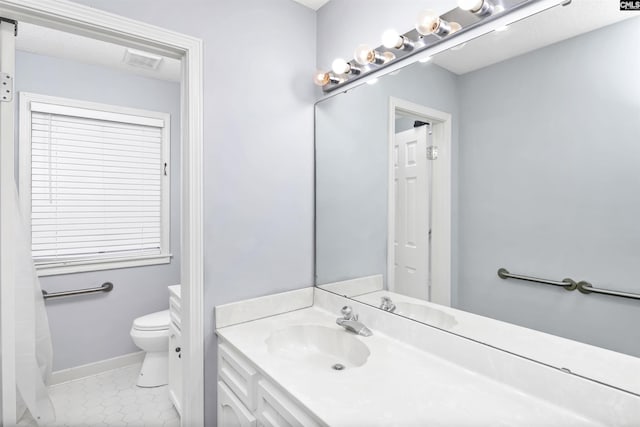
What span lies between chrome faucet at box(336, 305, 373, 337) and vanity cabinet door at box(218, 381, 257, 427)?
49 cm

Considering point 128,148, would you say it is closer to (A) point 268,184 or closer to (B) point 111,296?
(B) point 111,296

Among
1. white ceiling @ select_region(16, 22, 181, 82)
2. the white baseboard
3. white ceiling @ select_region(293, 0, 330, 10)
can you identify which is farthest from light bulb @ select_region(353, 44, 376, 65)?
the white baseboard

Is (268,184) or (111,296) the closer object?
(268,184)

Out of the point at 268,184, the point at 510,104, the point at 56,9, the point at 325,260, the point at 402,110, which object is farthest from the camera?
the point at 325,260

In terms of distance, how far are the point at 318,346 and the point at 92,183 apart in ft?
7.10

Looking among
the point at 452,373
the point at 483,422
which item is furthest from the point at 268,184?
the point at 483,422

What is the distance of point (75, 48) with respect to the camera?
2262 millimetres

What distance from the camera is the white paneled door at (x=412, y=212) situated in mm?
1299

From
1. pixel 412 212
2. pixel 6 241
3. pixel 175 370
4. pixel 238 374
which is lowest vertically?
pixel 175 370

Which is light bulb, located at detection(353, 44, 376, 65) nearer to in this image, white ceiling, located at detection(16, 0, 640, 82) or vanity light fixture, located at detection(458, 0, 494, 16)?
white ceiling, located at detection(16, 0, 640, 82)

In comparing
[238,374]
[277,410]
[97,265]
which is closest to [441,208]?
[277,410]

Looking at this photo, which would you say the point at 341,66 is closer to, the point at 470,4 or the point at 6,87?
the point at 470,4

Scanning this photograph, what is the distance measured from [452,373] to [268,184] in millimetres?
1074

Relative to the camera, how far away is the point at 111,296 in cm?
259
